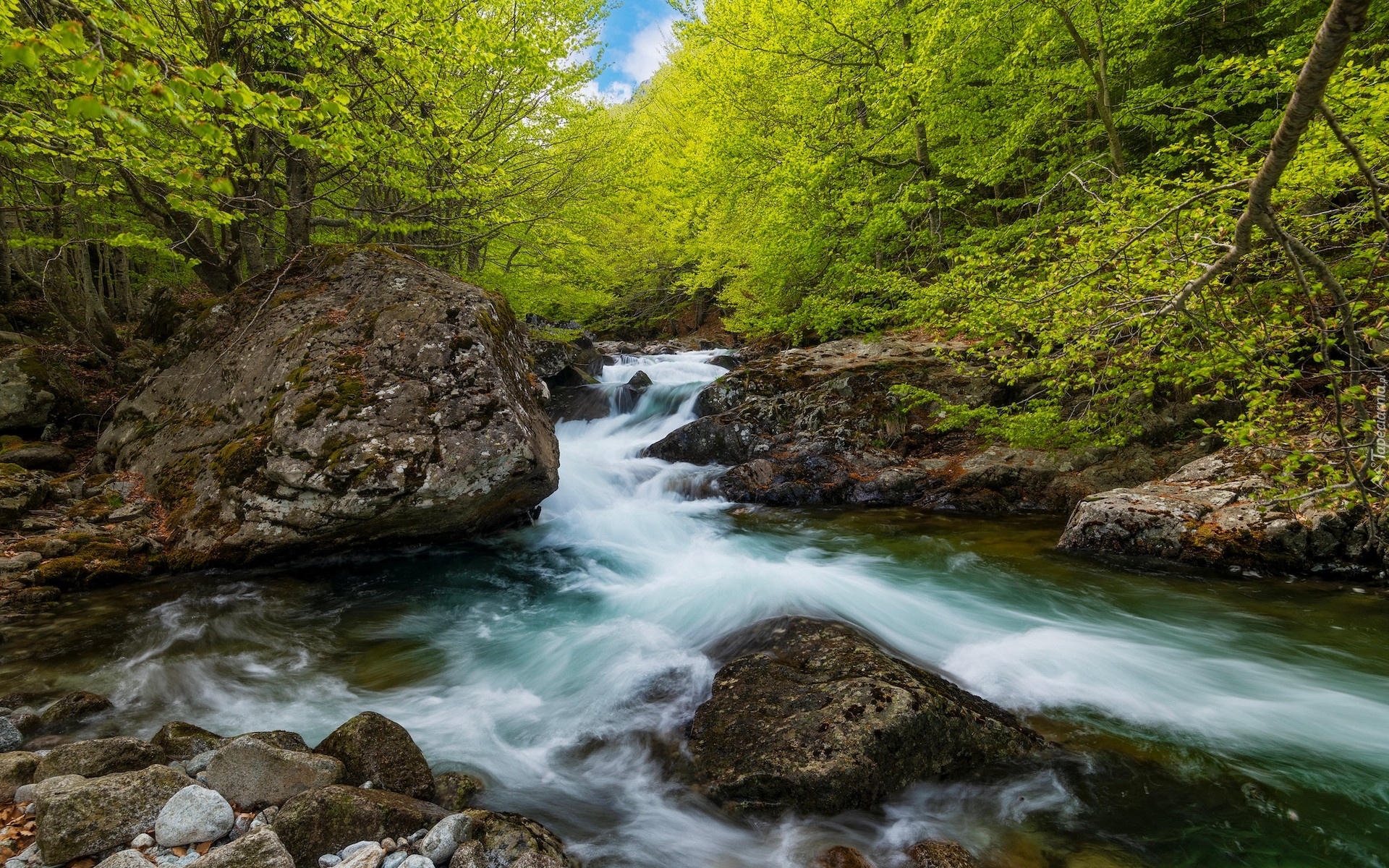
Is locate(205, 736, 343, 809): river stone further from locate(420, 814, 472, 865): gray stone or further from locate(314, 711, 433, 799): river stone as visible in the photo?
locate(420, 814, 472, 865): gray stone

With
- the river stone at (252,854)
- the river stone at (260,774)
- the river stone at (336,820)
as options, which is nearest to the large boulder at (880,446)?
the river stone at (336,820)

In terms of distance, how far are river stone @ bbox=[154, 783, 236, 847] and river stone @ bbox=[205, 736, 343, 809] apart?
13cm

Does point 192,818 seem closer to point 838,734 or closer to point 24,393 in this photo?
point 838,734

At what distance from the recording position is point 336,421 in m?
5.88

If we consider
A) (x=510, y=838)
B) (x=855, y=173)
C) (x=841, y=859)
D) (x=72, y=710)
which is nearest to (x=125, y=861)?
(x=510, y=838)

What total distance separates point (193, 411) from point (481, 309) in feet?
11.6

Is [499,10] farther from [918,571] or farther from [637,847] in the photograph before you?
[637,847]

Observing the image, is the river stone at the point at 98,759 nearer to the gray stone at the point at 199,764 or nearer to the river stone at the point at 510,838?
the gray stone at the point at 199,764

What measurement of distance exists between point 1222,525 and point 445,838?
7.60 m

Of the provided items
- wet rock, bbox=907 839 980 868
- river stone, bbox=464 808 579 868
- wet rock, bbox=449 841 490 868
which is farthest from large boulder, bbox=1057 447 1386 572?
wet rock, bbox=449 841 490 868

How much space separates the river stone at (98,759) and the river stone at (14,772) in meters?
0.03

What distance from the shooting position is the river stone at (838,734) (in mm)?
3125

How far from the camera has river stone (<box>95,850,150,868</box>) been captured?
2.10 m

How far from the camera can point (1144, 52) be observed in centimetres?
843
